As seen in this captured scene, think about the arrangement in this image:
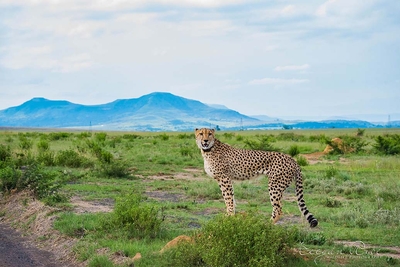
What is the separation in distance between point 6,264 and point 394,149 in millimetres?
27403

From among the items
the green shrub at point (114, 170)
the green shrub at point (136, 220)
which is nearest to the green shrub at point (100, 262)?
the green shrub at point (136, 220)

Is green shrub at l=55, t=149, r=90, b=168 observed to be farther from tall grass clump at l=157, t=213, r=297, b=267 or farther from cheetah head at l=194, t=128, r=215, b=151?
tall grass clump at l=157, t=213, r=297, b=267

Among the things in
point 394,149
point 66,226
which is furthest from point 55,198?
point 394,149

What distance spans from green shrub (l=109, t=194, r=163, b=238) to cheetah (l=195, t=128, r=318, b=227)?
1789mm

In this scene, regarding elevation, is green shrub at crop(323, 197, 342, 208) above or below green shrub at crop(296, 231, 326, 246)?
below

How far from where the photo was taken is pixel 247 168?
40.9ft

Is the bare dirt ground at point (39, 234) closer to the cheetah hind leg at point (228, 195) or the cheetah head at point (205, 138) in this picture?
the cheetah hind leg at point (228, 195)

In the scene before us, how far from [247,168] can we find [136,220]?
9.09 feet

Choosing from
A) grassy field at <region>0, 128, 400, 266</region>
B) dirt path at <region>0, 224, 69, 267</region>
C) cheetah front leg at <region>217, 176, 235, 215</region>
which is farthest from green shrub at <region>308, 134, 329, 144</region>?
dirt path at <region>0, 224, 69, 267</region>

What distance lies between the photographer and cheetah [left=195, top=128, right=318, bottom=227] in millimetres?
12172

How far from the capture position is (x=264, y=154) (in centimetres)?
1252

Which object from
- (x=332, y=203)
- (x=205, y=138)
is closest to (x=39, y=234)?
(x=205, y=138)

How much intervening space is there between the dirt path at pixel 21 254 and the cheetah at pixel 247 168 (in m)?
3.60

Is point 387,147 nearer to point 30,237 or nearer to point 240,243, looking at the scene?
point 30,237
